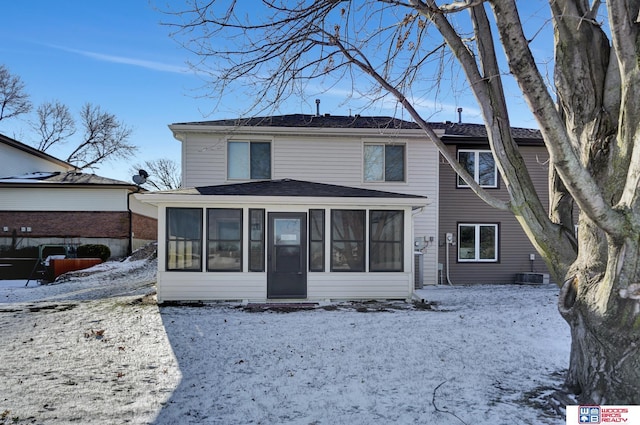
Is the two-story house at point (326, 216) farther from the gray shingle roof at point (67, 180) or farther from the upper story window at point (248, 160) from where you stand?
the gray shingle roof at point (67, 180)

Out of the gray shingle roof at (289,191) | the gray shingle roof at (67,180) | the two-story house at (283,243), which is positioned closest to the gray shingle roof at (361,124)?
the gray shingle roof at (289,191)

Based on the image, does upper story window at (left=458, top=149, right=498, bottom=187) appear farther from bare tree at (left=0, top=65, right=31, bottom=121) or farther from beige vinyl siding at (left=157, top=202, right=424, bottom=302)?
bare tree at (left=0, top=65, right=31, bottom=121)

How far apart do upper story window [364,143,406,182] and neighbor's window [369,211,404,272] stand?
2.71 metres

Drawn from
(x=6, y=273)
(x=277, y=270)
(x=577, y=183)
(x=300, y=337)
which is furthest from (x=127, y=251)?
(x=577, y=183)

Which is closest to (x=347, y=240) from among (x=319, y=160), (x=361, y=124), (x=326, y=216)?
(x=326, y=216)

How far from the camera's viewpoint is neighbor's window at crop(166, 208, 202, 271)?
972 cm

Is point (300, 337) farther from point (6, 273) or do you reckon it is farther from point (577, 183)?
point (6, 273)

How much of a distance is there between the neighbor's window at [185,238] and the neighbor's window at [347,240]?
3136 millimetres

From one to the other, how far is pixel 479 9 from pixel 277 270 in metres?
7.12

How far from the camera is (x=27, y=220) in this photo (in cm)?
1855

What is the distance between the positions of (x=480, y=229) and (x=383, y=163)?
4191mm

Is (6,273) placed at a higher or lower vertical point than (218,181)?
lower

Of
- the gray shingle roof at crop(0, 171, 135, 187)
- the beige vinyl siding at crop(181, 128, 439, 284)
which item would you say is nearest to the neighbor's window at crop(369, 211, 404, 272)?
the beige vinyl siding at crop(181, 128, 439, 284)

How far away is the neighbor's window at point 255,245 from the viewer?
9.87m
